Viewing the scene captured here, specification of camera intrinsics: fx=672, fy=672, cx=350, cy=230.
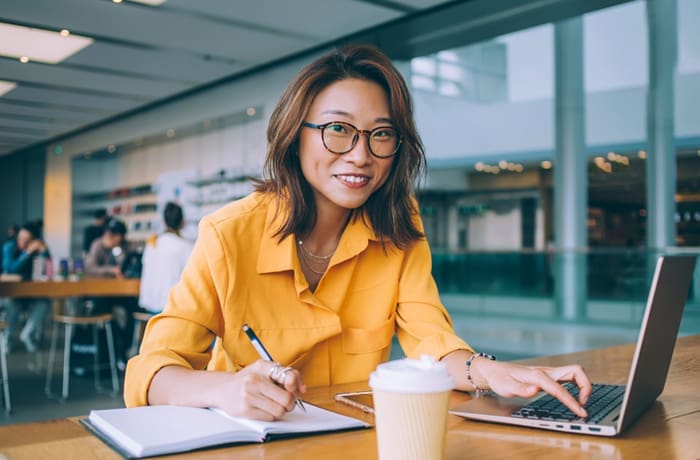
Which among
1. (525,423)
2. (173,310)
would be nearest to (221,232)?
(173,310)

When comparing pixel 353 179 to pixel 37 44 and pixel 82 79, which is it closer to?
pixel 37 44

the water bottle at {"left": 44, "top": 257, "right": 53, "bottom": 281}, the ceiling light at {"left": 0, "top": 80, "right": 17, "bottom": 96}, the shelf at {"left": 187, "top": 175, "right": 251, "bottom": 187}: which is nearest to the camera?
the water bottle at {"left": 44, "top": 257, "right": 53, "bottom": 281}

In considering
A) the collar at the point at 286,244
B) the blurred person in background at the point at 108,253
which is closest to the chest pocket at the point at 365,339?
the collar at the point at 286,244

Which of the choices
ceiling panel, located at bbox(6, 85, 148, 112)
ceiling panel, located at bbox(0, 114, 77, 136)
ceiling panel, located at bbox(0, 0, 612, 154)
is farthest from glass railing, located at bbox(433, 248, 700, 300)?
ceiling panel, located at bbox(0, 114, 77, 136)

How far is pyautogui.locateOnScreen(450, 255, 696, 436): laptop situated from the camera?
92 centimetres

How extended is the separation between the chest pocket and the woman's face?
0.27 meters

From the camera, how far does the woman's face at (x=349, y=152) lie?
4.36 ft

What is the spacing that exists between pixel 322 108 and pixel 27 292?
442cm

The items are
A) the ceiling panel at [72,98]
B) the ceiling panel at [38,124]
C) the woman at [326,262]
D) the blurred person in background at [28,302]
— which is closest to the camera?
the woman at [326,262]

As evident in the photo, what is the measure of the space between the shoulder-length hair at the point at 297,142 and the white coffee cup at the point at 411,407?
0.72 meters

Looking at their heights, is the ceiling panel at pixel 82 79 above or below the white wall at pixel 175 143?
above

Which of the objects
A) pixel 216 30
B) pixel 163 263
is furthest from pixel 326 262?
pixel 216 30

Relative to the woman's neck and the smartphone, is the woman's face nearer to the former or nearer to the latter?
the woman's neck

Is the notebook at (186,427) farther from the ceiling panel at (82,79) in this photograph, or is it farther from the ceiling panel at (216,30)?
the ceiling panel at (82,79)
